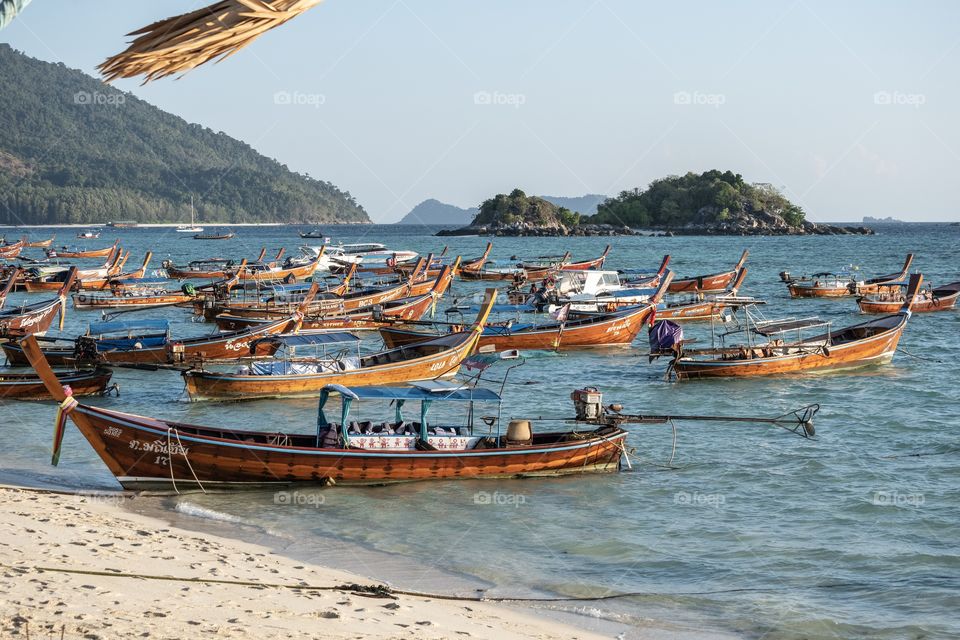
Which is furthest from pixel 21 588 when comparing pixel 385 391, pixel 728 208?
pixel 728 208

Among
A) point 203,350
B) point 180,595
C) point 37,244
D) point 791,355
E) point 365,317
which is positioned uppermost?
point 37,244

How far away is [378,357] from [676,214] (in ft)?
482

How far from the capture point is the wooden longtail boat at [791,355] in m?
28.3

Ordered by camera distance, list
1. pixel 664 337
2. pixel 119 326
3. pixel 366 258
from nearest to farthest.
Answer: pixel 664 337 < pixel 119 326 < pixel 366 258

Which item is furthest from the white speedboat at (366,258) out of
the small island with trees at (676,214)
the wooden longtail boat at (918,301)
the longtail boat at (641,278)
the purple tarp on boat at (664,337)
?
the small island with trees at (676,214)

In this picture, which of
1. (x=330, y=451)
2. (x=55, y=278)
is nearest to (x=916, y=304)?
(x=330, y=451)

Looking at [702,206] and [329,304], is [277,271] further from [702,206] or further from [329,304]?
[702,206]

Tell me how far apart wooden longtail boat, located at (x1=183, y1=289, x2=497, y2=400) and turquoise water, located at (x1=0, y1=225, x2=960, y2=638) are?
448 mm

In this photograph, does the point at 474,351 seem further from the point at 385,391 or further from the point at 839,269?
the point at 839,269

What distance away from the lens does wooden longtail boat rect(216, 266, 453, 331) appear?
35938 millimetres

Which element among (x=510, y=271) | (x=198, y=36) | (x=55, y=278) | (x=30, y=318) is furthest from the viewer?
(x=510, y=271)

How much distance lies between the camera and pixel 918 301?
45531mm

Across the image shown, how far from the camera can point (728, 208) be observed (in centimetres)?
16150

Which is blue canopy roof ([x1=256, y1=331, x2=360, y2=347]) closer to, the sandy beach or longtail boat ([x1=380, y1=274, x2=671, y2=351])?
longtail boat ([x1=380, y1=274, x2=671, y2=351])
